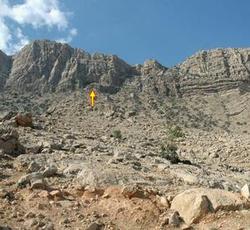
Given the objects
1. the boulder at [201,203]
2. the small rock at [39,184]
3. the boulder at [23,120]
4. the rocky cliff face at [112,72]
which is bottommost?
the boulder at [201,203]

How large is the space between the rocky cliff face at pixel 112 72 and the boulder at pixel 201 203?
59257mm

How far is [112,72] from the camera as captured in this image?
7675 cm

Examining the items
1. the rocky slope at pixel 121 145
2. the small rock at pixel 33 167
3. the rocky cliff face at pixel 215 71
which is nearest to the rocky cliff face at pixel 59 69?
the rocky slope at pixel 121 145

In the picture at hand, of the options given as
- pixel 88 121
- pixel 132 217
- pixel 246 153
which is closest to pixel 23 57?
pixel 88 121

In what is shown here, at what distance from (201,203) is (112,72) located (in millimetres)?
67465

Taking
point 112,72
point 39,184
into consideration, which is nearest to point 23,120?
point 39,184

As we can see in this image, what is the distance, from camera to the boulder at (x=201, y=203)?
975 cm

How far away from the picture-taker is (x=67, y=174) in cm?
1273

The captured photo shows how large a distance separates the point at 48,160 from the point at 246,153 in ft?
47.7

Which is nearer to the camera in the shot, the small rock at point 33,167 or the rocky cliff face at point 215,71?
the small rock at point 33,167

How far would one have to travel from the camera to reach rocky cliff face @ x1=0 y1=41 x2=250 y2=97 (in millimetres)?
72938

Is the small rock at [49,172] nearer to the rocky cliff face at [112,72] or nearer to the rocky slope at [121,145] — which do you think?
the rocky slope at [121,145]

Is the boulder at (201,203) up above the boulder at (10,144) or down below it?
below

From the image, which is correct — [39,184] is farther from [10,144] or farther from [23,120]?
[23,120]
